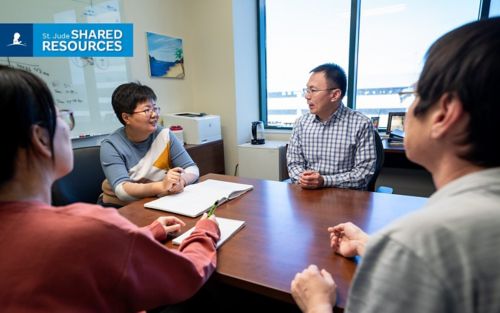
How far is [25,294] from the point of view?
515mm

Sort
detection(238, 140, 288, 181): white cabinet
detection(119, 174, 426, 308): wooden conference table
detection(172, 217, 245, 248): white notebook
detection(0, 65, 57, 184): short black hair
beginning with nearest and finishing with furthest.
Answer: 1. detection(0, 65, 57, 184): short black hair
2. detection(119, 174, 426, 308): wooden conference table
3. detection(172, 217, 245, 248): white notebook
4. detection(238, 140, 288, 181): white cabinet

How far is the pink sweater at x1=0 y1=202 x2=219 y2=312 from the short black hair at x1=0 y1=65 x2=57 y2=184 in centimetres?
10

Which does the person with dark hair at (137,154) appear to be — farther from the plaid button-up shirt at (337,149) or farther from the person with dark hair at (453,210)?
the person with dark hair at (453,210)

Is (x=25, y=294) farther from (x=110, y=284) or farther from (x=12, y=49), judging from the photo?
(x=12, y=49)

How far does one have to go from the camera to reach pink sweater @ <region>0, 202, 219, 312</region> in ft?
1.70

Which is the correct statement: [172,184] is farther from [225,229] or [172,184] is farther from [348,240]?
[348,240]

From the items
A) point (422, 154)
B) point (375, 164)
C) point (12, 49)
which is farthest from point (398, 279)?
point (12, 49)

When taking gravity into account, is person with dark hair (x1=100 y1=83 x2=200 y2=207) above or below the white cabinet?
above

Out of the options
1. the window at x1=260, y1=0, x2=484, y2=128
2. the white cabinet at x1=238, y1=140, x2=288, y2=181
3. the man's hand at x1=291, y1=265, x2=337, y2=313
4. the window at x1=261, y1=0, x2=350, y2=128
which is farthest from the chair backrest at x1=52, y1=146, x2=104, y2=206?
the window at x1=260, y1=0, x2=484, y2=128

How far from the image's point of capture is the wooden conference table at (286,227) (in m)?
0.79

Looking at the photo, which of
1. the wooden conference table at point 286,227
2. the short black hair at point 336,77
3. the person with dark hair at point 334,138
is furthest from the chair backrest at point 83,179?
the short black hair at point 336,77

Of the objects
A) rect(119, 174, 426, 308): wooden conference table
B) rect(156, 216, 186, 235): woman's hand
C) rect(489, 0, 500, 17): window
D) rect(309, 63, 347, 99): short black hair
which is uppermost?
rect(489, 0, 500, 17): window

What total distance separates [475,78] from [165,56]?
316cm

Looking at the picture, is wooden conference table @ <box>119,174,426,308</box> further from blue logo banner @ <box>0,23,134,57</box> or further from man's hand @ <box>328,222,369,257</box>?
blue logo banner @ <box>0,23,134,57</box>
